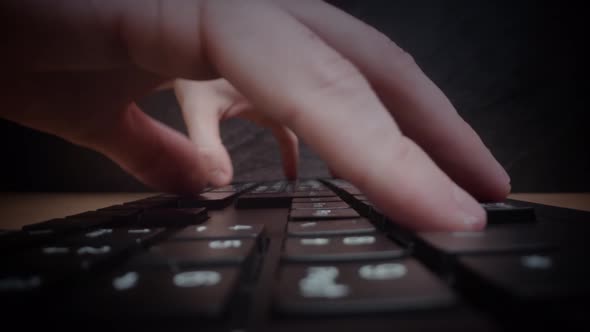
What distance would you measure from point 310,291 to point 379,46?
377 millimetres

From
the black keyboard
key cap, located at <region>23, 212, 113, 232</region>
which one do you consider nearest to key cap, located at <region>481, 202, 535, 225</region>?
the black keyboard

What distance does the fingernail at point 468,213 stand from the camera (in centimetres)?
31

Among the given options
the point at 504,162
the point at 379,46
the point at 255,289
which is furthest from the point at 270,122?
the point at 255,289

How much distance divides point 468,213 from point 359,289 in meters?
0.18

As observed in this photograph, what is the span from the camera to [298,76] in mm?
336

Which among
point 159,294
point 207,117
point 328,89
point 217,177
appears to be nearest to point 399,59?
point 328,89

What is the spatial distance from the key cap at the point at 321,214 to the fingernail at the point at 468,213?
4.5 inches

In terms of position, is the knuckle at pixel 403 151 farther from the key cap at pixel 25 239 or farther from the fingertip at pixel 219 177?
the fingertip at pixel 219 177

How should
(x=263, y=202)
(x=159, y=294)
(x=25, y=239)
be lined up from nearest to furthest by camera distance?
1. (x=159, y=294)
2. (x=25, y=239)
3. (x=263, y=202)

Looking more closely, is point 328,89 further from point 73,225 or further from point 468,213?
point 73,225

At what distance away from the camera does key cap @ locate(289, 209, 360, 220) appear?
0.38 meters

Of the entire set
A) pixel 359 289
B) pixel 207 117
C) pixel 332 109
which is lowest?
pixel 359 289

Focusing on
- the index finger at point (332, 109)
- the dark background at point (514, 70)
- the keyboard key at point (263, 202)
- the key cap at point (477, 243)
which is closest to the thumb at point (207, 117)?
the keyboard key at point (263, 202)

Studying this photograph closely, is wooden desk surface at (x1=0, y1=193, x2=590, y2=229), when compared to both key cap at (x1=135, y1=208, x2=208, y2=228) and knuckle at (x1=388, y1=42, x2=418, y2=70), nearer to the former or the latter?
key cap at (x1=135, y1=208, x2=208, y2=228)
